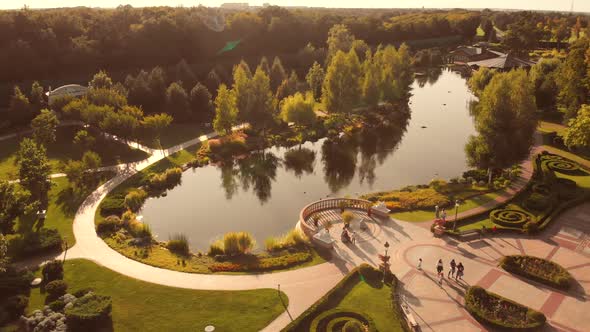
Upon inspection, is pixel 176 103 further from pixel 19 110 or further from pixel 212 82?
pixel 19 110

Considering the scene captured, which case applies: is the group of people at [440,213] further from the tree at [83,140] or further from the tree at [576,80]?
the tree at [83,140]

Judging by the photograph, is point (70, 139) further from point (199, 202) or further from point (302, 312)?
point (302, 312)

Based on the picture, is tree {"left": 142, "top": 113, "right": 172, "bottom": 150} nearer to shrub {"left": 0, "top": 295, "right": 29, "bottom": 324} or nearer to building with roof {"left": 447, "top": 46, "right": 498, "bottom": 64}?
shrub {"left": 0, "top": 295, "right": 29, "bottom": 324}

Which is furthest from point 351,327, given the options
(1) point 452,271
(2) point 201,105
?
(2) point 201,105

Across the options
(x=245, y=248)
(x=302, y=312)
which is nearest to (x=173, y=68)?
(x=245, y=248)

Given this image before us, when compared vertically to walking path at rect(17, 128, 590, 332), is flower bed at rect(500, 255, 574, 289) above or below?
above

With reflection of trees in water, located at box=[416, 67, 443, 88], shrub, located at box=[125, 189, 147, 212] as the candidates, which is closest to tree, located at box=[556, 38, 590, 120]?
reflection of trees in water, located at box=[416, 67, 443, 88]
